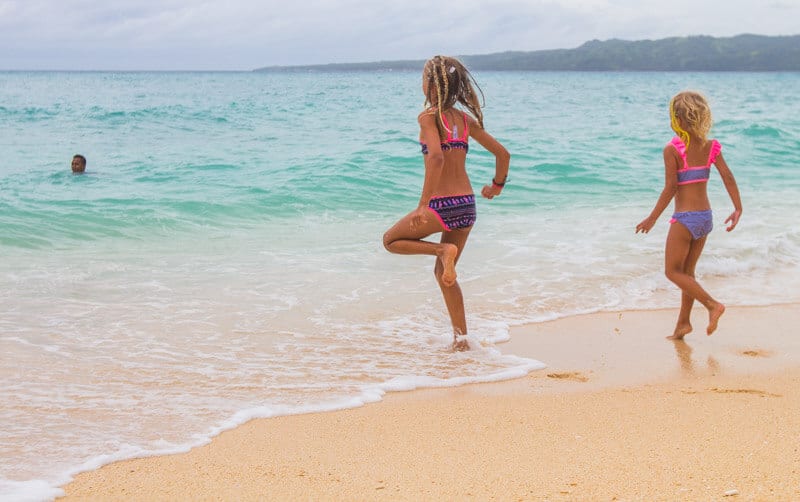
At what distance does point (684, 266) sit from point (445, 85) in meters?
2.01

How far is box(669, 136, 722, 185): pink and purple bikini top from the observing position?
5.15 meters

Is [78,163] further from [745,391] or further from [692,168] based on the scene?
[745,391]

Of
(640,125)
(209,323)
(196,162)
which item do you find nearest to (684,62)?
(640,125)

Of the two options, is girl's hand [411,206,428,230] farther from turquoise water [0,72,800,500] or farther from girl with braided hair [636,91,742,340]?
girl with braided hair [636,91,742,340]

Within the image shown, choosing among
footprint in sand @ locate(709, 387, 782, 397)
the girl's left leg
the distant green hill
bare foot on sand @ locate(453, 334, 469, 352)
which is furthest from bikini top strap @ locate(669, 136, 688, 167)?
the distant green hill

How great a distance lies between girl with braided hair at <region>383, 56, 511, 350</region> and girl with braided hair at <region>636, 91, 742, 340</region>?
104 centimetres

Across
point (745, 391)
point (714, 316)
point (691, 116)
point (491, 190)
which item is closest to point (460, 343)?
point (491, 190)

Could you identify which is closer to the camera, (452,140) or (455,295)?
(452,140)

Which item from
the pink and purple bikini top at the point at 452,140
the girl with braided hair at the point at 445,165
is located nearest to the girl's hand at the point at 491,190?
the girl with braided hair at the point at 445,165

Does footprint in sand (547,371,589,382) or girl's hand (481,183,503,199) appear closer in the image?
footprint in sand (547,371,589,382)

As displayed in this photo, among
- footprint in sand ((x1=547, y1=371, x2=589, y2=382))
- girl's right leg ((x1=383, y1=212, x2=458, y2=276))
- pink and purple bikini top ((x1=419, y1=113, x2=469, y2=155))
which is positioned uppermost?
pink and purple bikini top ((x1=419, y1=113, x2=469, y2=155))

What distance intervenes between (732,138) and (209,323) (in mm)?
18376

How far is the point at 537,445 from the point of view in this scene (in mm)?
3607

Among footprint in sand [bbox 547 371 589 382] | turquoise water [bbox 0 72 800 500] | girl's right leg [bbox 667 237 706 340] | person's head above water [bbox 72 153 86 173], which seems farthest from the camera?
person's head above water [bbox 72 153 86 173]
